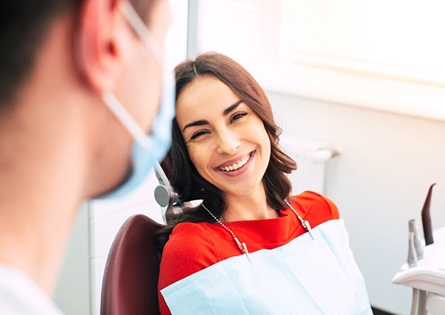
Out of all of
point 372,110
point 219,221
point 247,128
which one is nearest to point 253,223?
point 219,221

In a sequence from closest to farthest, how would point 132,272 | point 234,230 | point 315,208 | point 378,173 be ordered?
point 132,272
point 234,230
point 315,208
point 378,173

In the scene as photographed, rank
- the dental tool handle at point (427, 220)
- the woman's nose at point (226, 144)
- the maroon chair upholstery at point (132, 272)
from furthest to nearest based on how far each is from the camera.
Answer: the dental tool handle at point (427, 220)
the woman's nose at point (226, 144)
the maroon chair upholstery at point (132, 272)

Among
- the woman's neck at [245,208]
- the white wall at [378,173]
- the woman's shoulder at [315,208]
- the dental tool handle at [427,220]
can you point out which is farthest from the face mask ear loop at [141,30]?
the white wall at [378,173]

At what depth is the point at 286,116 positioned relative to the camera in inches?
104

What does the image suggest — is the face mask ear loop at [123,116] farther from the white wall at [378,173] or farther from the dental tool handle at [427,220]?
the white wall at [378,173]

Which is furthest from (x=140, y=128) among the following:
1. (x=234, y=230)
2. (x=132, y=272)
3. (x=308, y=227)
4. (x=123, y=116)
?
(x=308, y=227)

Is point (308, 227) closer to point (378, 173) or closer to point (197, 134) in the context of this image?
point (197, 134)

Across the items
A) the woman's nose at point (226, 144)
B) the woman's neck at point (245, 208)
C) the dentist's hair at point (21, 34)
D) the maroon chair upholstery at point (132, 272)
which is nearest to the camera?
the dentist's hair at point (21, 34)

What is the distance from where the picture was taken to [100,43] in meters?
0.33

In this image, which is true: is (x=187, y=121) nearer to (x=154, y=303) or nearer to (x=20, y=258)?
(x=154, y=303)

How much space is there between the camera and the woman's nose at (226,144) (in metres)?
1.38

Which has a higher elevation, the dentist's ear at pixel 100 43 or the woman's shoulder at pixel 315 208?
the dentist's ear at pixel 100 43

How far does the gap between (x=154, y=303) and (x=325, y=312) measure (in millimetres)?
341

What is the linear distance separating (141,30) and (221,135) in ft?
3.38
